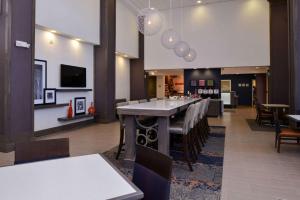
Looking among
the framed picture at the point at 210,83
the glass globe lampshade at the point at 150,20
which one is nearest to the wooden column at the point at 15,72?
the glass globe lampshade at the point at 150,20

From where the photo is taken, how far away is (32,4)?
4840 millimetres

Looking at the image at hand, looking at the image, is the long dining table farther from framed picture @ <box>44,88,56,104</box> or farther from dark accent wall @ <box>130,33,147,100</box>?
dark accent wall @ <box>130,33,147,100</box>

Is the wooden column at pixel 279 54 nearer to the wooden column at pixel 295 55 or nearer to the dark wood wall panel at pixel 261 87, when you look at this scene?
the wooden column at pixel 295 55

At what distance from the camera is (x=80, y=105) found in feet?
24.0

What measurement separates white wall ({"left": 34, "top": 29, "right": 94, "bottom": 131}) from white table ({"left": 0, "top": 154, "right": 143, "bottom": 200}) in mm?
4938

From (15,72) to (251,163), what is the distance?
4787 mm

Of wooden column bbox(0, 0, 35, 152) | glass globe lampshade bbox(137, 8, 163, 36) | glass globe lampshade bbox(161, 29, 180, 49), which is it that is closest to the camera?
glass globe lampshade bbox(137, 8, 163, 36)

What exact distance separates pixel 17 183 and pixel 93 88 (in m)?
7.15

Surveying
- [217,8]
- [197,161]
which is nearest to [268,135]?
[197,161]

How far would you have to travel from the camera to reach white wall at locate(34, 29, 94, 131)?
5770 mm

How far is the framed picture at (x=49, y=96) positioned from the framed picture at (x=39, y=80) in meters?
0.10

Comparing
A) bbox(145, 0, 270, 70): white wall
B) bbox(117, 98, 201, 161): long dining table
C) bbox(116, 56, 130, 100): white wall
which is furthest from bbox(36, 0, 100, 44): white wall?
bbox(145, 0, 270, 70): white wall

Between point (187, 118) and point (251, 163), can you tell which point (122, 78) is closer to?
point (187, 118)

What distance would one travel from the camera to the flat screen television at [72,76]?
6523 millimetres
